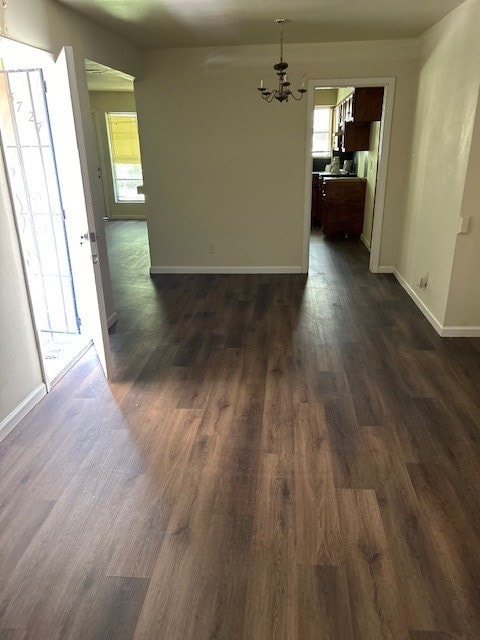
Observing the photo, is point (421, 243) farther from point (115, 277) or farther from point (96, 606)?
point (96, 606)

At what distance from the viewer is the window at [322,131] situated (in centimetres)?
910

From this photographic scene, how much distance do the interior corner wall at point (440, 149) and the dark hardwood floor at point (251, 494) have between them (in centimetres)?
74

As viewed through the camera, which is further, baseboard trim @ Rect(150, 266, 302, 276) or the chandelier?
baseboard trim @ Rect(150, 266, 302, 276)

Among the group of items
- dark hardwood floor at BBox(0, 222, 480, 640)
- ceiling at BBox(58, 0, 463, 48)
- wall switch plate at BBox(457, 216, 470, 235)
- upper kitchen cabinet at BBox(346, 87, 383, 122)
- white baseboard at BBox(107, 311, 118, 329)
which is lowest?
dark hardwood floor at BBox(0, 222, 480, 640)

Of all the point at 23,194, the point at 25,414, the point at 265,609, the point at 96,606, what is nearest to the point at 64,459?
the point at 25,414

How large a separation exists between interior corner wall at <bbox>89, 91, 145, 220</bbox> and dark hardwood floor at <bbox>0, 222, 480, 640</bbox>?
6627 millimetres

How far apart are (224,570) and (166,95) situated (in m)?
4.74

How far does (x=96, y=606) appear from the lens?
1579 mm

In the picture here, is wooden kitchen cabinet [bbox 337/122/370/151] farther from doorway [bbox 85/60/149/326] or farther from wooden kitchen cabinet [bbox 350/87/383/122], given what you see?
doorway [bbox 85/60/149/326]

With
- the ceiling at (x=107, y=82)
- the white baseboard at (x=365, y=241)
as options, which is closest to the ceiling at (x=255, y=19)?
the ceiling at (x=107, y=82)

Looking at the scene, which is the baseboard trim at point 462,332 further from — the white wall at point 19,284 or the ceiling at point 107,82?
the ceiling at point 107,82

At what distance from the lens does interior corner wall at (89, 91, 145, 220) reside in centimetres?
896

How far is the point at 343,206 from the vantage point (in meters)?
7.25

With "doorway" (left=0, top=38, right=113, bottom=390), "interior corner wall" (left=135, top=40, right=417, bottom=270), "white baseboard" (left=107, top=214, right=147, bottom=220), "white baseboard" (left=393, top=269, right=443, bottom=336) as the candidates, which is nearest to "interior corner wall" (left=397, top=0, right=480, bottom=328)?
"white baseboard" (left=393, top=269, right=443, bottom=336)
